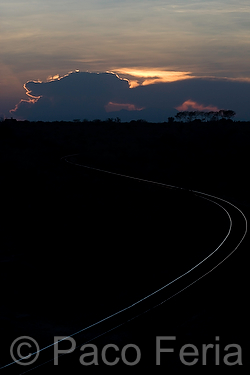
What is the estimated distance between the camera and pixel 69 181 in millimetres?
35156

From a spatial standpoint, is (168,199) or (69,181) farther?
(69,181)

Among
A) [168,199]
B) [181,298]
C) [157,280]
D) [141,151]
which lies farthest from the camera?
[141,151]

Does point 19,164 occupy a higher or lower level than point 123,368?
higher

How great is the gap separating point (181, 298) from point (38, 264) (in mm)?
6987

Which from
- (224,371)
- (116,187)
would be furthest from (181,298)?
(116,187)

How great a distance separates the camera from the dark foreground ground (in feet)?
34.1

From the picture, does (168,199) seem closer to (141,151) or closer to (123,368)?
(123,368)

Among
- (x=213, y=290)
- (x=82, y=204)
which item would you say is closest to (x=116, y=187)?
(x=82, y=204)

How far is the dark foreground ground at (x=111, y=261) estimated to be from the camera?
34.1 ft

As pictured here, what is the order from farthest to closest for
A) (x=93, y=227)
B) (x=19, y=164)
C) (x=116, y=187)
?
(x=19, y=164), (x=116, y=187), (x=93, y=227)

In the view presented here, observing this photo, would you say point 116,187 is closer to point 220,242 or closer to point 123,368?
point 220,242

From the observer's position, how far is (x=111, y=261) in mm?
17891

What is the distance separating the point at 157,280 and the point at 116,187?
63.8 ft

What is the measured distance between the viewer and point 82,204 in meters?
27.8
